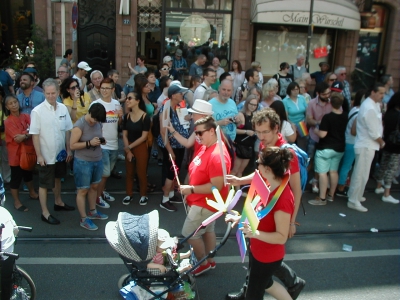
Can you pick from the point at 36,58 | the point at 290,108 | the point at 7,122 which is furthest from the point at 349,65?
the point at 7,122

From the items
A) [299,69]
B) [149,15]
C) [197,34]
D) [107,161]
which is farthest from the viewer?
[197,34]

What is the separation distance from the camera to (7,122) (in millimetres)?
5441

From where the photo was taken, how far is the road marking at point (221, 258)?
4.40 meters

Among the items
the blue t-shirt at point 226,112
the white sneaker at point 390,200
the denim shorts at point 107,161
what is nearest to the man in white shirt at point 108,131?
the denim shorts at point 107,161

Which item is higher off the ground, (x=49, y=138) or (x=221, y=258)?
(x=49, y=138)

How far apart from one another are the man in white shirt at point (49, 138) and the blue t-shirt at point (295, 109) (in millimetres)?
3645

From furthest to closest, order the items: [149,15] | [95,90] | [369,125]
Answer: [149,15] < [95,90] < [369,125]

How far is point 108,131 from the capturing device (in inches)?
229

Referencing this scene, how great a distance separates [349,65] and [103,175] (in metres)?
9.83

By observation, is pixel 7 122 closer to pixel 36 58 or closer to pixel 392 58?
pixel 36 58

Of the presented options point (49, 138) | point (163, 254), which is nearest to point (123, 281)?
point (163, 254)

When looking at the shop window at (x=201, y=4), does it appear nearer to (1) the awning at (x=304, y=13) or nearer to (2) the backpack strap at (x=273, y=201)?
(1) the awning at (x=304, y=13)

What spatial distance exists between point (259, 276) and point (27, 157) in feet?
12.1

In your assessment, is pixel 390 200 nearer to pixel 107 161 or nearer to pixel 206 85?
pixel 206 85
